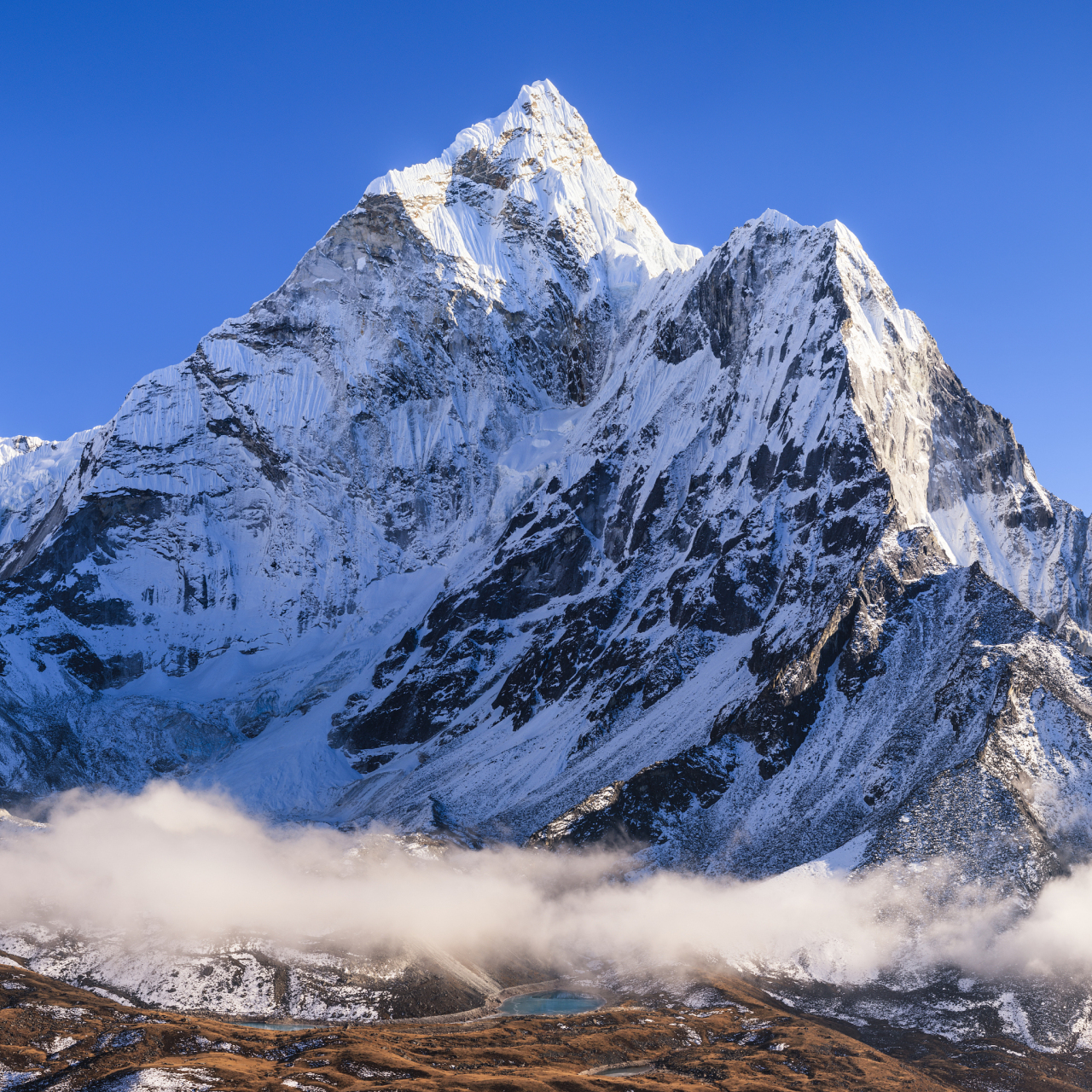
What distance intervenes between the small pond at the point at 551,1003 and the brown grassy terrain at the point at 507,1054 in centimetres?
714

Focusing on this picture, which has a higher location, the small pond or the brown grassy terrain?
the small pond

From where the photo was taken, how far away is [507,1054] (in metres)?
117

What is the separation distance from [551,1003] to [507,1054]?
71.2 ft

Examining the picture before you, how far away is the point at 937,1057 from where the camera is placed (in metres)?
111

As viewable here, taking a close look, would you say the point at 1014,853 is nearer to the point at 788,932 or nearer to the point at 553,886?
the point at 788,932

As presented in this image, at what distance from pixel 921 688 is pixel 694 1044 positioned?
6655 centimetres

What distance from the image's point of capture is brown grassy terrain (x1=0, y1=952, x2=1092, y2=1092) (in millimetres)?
106000

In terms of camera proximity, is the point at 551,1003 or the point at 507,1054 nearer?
the point at 507,1054

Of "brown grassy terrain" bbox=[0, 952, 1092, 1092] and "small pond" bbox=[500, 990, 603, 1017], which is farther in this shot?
"small pond" bbox=[500, 990, 603, 1017]

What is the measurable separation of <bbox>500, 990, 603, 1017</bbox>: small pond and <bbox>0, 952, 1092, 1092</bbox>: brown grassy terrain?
7138 millimetres

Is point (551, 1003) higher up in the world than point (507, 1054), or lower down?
higher up

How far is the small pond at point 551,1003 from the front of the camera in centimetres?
13562

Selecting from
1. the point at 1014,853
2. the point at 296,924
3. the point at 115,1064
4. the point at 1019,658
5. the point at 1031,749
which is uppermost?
the point at 1019,658

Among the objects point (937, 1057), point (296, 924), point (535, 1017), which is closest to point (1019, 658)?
point (937, 1057)
